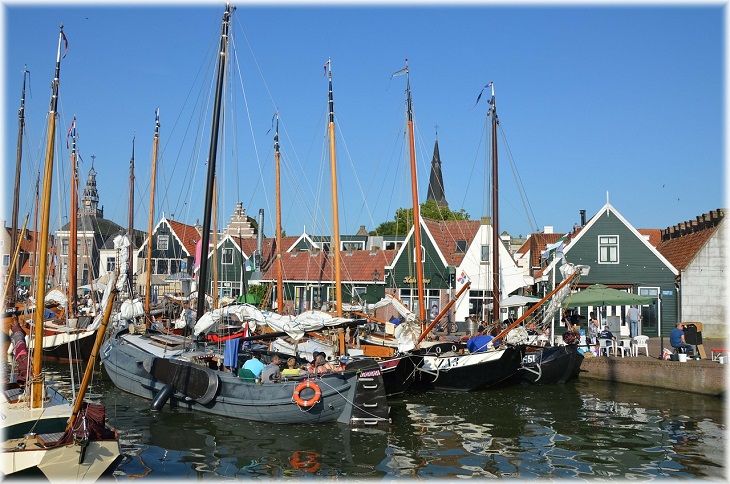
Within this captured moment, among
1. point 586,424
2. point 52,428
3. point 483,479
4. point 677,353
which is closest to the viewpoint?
point 52,428

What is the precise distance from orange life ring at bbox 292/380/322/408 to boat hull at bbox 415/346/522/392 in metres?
6.73

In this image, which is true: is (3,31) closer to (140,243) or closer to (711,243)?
(711,243)

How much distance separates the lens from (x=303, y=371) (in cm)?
2028

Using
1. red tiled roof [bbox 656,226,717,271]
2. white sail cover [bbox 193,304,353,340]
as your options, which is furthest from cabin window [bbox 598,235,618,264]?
white sail cover [bbox 193,304,353,340]

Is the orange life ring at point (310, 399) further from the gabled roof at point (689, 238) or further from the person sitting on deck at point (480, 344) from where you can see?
the gabled roof at point (689, 238)

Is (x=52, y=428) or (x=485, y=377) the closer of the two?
(x=52, y=428)

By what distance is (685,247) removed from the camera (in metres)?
41.5

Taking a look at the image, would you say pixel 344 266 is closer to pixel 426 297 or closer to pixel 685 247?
pixel 426 297

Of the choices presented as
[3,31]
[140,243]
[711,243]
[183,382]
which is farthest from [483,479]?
[140,243]

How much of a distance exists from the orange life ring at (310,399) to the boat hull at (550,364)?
1072 cm

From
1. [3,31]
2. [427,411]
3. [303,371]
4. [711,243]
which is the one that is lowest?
[427,411]

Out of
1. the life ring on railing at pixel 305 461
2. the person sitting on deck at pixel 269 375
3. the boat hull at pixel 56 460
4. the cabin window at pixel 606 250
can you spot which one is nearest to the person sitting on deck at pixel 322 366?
the person sitting on deck at pixel 269 375

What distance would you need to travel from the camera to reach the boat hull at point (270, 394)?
61.8 feet

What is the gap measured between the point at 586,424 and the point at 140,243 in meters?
58.8
